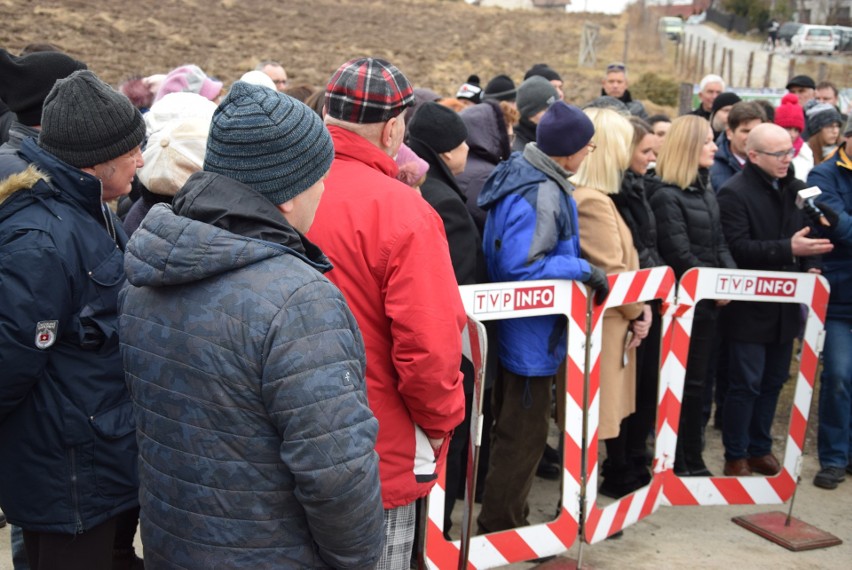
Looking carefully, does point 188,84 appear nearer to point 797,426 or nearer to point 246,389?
point 246,389

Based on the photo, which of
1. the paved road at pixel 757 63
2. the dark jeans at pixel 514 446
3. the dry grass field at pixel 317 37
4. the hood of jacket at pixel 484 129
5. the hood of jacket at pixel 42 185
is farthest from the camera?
the paved road at pixel 757 63

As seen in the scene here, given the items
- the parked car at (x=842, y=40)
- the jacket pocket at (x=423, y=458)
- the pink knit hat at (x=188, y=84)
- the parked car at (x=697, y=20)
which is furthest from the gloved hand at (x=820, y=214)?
the parked car at (x=697, y=20)

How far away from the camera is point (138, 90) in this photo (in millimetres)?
5703

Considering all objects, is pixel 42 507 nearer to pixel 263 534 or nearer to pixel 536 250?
pixel 263 534

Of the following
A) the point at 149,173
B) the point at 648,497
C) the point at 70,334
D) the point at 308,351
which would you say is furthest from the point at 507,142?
the point at 308,351

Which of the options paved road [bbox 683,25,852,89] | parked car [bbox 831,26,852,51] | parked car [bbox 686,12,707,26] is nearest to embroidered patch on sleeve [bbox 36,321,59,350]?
paved road [bbox 683,25,852,89]

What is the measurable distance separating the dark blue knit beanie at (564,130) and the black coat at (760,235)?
5.65 ft

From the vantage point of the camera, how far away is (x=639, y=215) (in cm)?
487

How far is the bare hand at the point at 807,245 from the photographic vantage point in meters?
5.15

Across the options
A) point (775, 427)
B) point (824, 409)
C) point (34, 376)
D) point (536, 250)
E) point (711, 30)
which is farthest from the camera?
point (711, 30)

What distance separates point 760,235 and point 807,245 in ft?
1.09

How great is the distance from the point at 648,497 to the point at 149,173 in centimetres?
314

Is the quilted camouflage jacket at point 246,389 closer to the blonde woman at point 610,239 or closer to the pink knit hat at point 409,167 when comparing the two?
the pink knit hat at point 409,167

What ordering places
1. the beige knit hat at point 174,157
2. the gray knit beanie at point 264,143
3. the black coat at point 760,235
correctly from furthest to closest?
the black coat at point 760,235
the beige knit hat at point 174,157
the gray knit beanie at point 264,143
